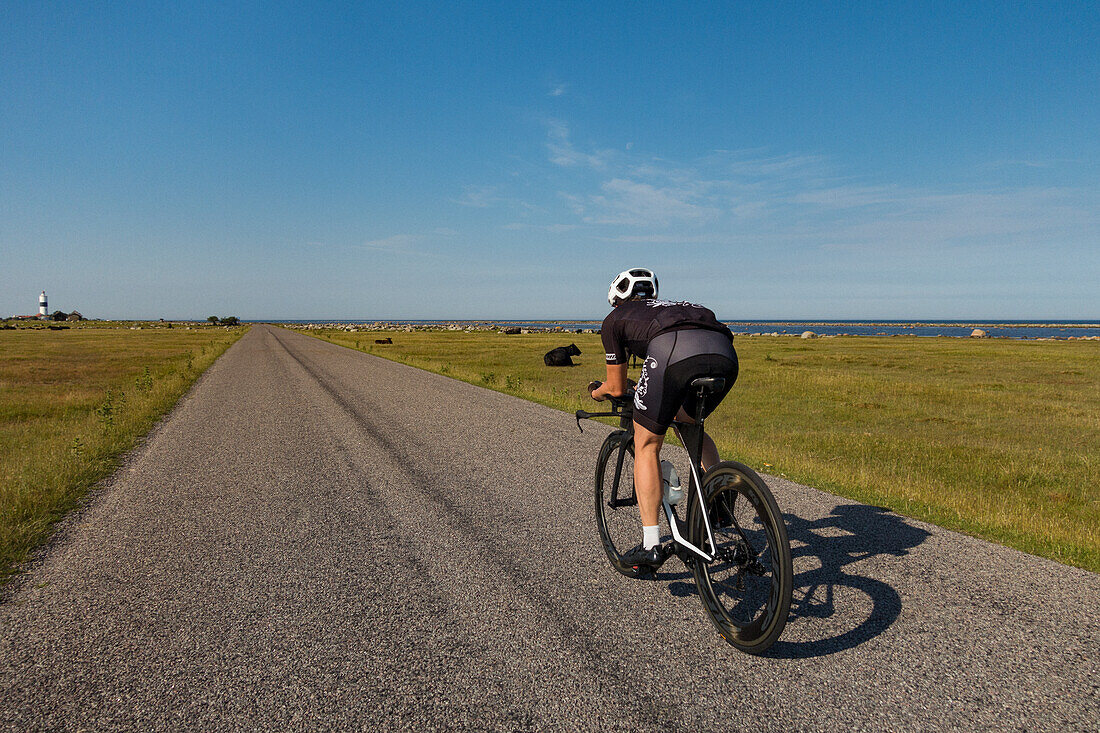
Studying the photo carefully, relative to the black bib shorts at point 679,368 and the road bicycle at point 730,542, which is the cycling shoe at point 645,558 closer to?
the road bicycle at point 730,542

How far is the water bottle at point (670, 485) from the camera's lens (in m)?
3.98

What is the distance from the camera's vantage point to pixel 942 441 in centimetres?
1197

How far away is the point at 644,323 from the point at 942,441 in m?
11.5

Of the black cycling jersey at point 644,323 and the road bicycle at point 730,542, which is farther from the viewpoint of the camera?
the black cycling jersey at point 644,323

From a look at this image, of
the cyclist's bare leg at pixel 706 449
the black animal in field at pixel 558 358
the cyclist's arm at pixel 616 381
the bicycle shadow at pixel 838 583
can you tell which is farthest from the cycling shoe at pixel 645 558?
the black animal in field at pixel 558 358

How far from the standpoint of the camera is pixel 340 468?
25.8 ft

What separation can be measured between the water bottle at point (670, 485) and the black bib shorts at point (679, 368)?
496 millimetres

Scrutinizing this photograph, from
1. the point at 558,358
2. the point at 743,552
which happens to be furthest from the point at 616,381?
the point at 558,358

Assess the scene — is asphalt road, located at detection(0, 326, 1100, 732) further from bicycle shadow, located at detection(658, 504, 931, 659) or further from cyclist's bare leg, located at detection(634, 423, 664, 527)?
cyclist's bare leg, located at detection(634, 423, 664, 527)

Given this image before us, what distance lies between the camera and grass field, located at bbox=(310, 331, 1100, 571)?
20.3ft

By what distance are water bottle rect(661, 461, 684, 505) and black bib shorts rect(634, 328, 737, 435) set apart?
50 cm

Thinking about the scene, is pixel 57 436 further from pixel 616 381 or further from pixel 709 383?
pixel 709 383

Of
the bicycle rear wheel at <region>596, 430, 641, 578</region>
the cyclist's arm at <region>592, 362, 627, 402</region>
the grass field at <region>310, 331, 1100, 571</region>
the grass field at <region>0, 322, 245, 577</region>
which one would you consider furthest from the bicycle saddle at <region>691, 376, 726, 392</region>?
the grass field at <region>0, 322, 245, 577</region>

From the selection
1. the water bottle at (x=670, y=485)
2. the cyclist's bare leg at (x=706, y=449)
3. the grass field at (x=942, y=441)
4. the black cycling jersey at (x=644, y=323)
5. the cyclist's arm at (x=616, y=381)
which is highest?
the black cycling jersey at (x=644, y=323)
